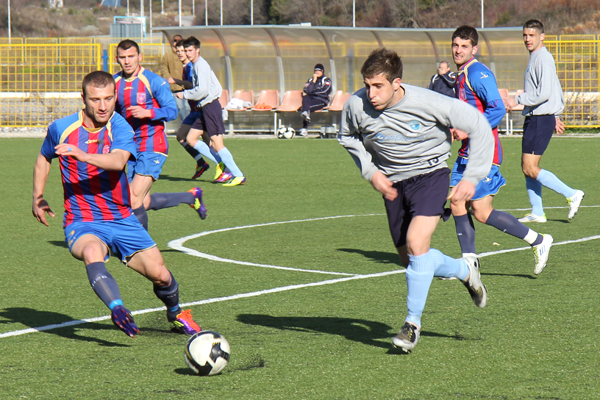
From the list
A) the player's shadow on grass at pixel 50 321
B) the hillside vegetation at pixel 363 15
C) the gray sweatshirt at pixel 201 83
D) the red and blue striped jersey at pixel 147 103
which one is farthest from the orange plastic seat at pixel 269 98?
the hillside vegetation at pixel 363 15

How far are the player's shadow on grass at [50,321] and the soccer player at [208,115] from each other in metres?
7.19

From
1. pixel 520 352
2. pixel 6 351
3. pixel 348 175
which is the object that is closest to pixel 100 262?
pixel 6 351

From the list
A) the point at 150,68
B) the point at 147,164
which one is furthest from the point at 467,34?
the point at 150,68

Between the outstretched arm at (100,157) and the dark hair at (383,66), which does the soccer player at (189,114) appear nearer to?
the outstretched arm at (100,157)

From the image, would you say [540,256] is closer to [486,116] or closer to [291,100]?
[486,116]

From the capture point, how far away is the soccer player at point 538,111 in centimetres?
887

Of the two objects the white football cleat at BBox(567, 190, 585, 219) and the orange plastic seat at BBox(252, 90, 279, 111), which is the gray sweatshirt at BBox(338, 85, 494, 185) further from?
the orange plastic seat at BBox(252, 90, 279, 111)

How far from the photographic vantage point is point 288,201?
11.5 m

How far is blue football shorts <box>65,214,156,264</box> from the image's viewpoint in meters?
4.80

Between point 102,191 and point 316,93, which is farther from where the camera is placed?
point 316,93

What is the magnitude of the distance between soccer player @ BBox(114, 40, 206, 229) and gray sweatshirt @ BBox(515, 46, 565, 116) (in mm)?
3841

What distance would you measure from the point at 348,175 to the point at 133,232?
979 cm

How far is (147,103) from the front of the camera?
7879 mm

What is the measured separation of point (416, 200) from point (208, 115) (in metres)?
8.69
